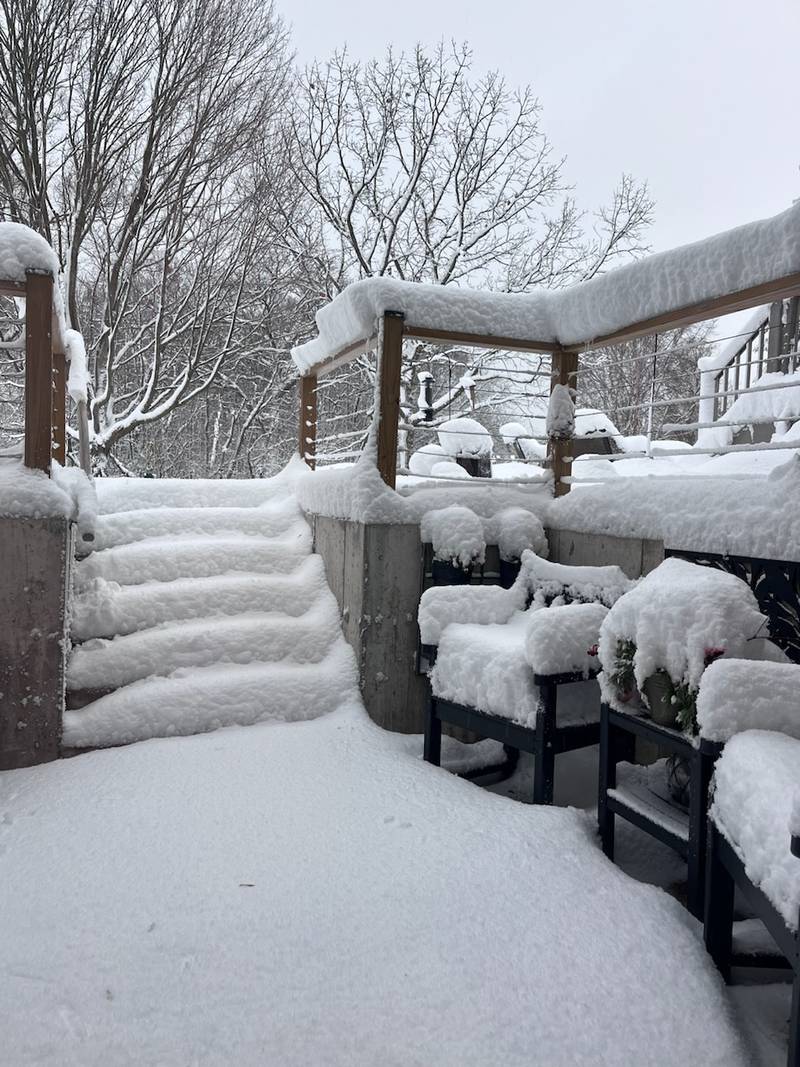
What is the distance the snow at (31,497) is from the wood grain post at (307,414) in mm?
2784

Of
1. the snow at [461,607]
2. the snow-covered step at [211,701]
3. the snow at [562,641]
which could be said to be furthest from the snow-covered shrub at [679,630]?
the snow-covered step at [211,701]

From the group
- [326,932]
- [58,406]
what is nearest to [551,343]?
[58,406]

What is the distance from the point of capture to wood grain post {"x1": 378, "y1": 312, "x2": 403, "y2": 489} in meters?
4.10

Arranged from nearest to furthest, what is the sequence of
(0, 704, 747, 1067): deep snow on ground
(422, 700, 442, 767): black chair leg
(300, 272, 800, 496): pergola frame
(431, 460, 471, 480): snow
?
(0, 704, 747, 1067): deep snow on ground < (300, 272, 800, 496): pergola frame < (422, 700, 442, 767): black chair leg < (431, 460, 471, 480): snow

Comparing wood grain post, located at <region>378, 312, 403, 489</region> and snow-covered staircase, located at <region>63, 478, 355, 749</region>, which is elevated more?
wood grain post, located at <region>378, 312, 403, 489</region>

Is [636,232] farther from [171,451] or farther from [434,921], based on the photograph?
[434,921]

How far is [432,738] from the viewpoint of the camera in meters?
3.52

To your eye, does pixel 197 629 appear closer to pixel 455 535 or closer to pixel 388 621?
pixel 388 621

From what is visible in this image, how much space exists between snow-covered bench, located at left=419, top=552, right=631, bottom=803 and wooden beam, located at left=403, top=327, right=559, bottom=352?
1.44 meters

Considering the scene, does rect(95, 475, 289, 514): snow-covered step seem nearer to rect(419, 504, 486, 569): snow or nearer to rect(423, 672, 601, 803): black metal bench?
rect(419, 504, 486, 569): snow

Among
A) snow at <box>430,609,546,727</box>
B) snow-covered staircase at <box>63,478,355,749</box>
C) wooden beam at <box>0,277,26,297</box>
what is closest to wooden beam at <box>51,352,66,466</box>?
snow-covered staircase at <box>63,478,355,749</box>

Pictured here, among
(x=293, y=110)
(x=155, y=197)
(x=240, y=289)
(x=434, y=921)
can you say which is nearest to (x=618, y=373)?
(x=293, y=110)

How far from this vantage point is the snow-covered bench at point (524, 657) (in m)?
2.93

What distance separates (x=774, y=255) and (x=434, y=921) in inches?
113
